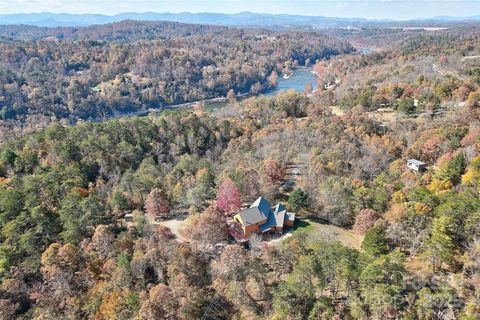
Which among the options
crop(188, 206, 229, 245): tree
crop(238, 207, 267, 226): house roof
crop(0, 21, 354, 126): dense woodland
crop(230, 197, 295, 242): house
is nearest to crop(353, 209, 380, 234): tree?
crop(230, 197, 295, 242): house

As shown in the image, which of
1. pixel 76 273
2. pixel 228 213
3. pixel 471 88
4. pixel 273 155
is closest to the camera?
pixel 76 273

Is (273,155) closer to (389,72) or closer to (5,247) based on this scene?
(5,247)

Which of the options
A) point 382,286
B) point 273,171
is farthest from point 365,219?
point 273,171

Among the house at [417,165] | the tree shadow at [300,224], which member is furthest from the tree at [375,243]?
the house at [417,165]

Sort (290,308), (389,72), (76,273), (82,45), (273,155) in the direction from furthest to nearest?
(82,45) < (389,72) < (273,155) < (76,273) < (290,308)

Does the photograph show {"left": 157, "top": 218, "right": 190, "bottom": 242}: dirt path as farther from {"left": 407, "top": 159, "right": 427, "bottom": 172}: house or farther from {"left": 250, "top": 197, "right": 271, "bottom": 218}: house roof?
{"left": 407, "top": 159, "right": 427, "bottom": 172}: house

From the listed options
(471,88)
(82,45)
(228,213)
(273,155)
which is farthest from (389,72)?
(82,45)

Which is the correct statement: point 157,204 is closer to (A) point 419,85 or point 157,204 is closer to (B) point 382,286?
(B) point 382,286

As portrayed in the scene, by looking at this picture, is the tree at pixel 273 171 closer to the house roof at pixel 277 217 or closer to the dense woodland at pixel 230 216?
the dense woodland at pixel 230 216
